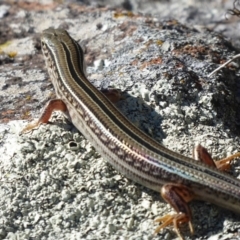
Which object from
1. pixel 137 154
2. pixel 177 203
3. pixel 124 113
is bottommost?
pixel 177 203

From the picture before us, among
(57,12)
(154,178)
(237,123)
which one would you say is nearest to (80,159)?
(154,178)

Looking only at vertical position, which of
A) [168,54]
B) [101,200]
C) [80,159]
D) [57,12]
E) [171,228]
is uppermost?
[57,12]

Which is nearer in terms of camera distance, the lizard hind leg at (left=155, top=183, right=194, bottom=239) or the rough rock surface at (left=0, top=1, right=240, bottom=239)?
the lizard hind leg at (left=155, top=183, right=194, bottom=239)

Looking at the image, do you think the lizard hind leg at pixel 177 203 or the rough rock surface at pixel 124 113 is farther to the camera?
the rough rock surface at pixel 124 113

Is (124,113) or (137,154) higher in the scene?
(124,113)

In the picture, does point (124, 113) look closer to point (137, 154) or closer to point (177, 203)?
point (137, 154)

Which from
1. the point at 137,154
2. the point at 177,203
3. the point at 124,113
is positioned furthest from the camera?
the point at 124,113

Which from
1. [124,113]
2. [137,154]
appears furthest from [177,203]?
[124,113]

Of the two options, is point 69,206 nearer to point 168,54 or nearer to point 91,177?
point 91,177
